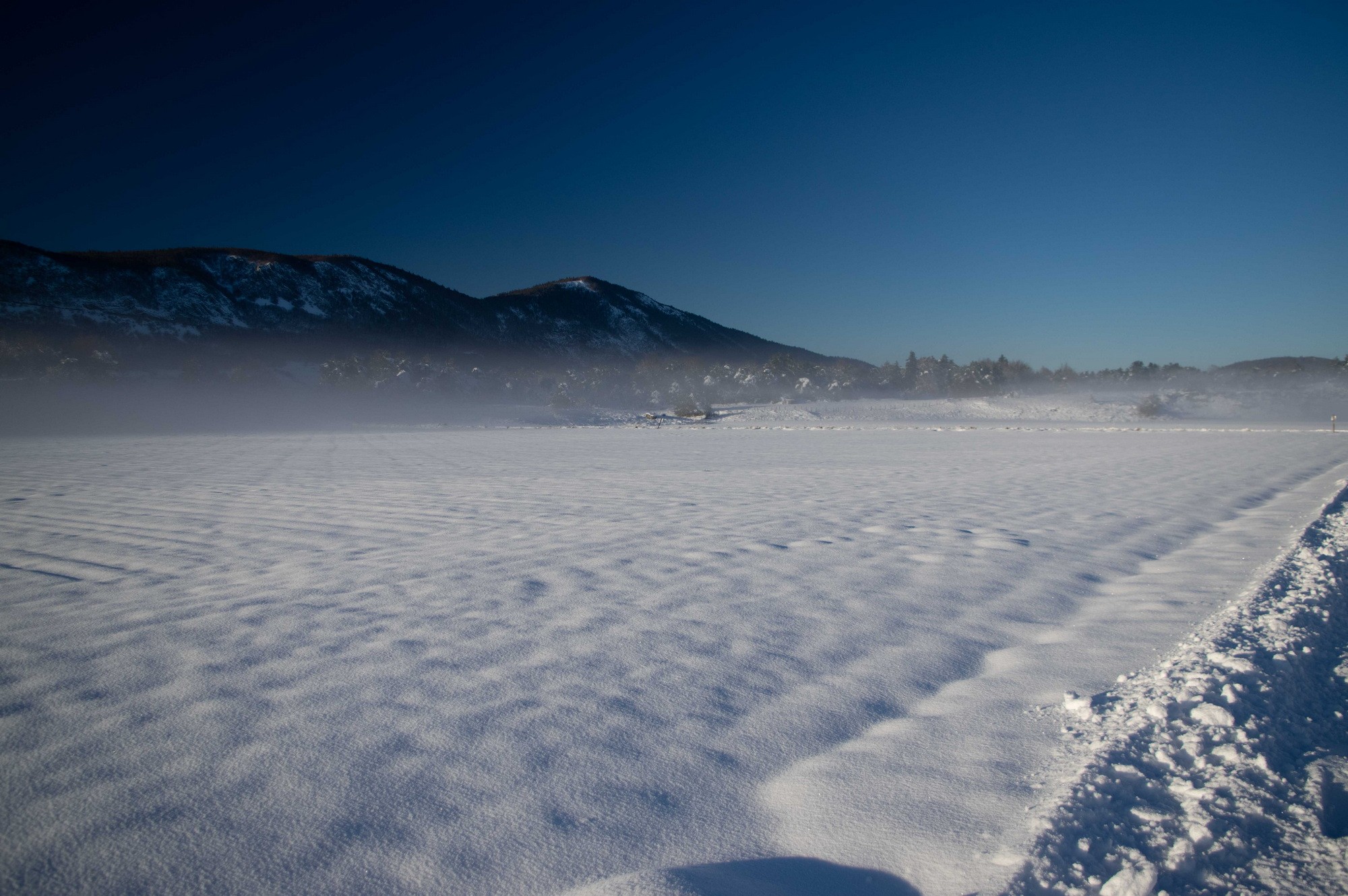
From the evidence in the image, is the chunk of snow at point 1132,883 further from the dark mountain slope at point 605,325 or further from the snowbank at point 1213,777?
the dark mountain slope at point 605,325

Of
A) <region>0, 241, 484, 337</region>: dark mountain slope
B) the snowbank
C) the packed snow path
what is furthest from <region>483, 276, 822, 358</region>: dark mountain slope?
the snowbank

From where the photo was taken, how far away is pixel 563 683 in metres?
2.36

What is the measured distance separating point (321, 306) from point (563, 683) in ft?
330

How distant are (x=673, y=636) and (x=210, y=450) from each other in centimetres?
1631

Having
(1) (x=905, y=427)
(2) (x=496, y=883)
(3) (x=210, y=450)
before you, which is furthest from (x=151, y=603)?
(1) (x=905, y=427)

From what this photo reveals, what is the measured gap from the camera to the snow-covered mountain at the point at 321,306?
61.4 meters

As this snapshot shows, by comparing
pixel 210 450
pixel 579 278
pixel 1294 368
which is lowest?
pixel 210 450

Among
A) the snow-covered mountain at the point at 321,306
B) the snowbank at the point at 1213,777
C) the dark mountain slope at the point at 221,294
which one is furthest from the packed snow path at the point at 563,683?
A: the dark mountain slope at the point at 221,294

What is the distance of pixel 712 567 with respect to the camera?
4.00m

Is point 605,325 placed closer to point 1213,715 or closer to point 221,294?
point 221,294

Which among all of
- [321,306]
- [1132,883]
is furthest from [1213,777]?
[321,306]

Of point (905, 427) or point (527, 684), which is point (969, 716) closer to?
point (527, 684)

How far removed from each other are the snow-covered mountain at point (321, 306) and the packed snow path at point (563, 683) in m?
66.0

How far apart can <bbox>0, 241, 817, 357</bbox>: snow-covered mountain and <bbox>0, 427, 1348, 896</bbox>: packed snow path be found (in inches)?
2599
